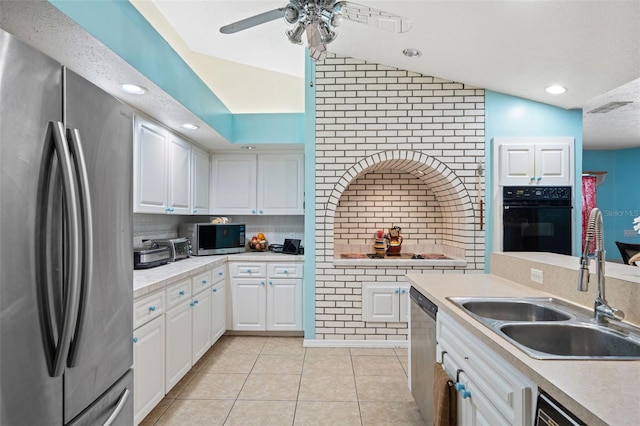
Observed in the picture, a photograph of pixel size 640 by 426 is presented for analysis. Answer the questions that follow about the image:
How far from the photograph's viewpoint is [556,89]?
3.12 metres

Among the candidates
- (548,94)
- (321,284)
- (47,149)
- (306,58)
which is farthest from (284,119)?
(47,149)

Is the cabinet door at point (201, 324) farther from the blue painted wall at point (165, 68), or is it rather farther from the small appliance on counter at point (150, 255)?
the blue painted wall at point (165, 68)

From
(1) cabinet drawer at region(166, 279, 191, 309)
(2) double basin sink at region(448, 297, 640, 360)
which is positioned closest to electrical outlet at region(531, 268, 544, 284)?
(2) double basin sink at region(448, 297, 640, 360)

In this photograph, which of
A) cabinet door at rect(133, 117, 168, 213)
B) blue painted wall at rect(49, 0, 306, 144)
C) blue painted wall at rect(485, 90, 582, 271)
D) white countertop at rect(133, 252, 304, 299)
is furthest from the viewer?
blue painted wall at rect(485, 90, 582, 271)

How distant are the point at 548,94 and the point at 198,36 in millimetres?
3641

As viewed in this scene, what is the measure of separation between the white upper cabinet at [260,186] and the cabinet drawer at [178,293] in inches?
62.8

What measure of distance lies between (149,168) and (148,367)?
62.3 inches

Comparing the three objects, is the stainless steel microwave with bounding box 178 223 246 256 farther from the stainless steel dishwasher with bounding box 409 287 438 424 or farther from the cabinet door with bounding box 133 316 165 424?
the stainless steel dishwasher with bounding box 409 287 438 424

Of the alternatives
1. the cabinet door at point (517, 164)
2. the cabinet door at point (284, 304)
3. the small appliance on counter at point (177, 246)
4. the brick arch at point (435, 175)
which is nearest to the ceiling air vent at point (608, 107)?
the cabinet door at point (517, 164)

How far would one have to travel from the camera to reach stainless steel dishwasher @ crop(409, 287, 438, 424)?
1966mm

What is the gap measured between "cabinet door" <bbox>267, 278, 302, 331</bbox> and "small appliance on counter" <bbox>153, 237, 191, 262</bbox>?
913 mm

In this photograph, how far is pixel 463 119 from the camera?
3.56 meters

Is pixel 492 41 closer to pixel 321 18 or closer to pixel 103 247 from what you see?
pixel 321 18

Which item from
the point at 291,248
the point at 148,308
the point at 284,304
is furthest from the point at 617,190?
the point at 148,308
